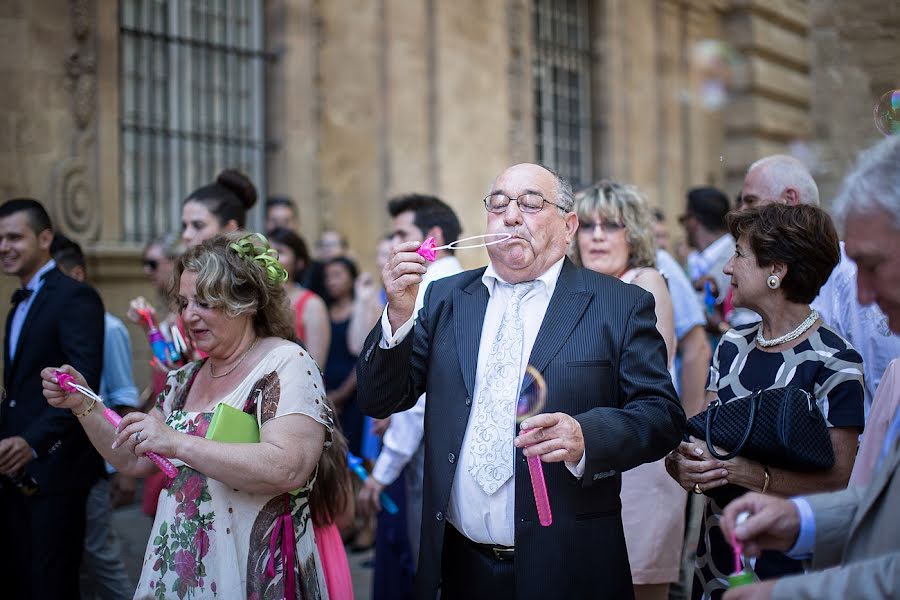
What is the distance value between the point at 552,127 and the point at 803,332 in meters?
9.73

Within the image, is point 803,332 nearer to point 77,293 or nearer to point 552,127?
point 77,293

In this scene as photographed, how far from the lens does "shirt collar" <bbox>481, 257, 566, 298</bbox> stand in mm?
3338

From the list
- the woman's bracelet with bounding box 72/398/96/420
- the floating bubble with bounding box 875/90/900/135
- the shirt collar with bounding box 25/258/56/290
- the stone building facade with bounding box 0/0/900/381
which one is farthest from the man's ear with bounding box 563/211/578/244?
the stone building facade with bounding box 0/0/900/381

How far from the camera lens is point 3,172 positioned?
7.19 meters

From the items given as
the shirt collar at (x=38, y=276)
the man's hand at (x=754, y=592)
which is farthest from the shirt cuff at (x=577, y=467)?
the shirt collar at (x=38, y=276)

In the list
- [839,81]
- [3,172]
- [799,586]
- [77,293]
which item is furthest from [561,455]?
[839,81]

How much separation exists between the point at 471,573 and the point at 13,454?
213cm

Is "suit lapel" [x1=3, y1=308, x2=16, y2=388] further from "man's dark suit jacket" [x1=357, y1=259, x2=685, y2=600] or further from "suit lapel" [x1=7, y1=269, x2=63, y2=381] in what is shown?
"man's dark suit jacket" [x1=357, y1=259, x2=685, y2=600]

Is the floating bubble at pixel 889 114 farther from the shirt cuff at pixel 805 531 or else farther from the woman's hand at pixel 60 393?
the woman's hand at pixel 60 393

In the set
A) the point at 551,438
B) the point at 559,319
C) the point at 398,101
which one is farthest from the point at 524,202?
the point at 398,101

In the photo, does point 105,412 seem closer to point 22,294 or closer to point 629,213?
point 22,294

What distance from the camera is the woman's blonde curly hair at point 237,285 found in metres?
3.39

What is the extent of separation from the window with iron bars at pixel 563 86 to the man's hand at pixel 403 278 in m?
9.56

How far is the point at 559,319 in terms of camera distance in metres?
3.22
